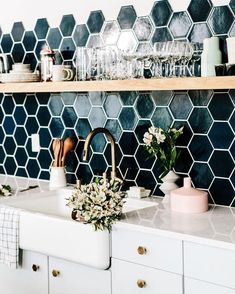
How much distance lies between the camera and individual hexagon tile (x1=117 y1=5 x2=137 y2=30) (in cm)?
329

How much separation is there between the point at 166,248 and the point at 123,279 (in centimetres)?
30

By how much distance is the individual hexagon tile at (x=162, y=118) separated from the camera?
3191mm

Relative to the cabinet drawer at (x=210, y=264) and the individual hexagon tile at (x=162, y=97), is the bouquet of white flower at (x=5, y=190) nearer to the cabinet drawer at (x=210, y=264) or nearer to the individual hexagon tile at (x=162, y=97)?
the individual hexagon tile at (x=162, y=97)

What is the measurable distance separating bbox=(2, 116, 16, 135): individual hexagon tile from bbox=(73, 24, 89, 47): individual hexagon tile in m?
0.81

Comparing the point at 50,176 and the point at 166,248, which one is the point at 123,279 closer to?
the point at 166,248

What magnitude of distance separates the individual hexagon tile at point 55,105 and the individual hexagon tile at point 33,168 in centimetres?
39

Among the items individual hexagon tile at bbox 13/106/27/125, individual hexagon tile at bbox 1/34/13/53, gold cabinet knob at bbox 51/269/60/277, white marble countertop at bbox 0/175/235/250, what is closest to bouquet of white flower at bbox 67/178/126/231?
white marble countertop at bbox 0/175/235/250

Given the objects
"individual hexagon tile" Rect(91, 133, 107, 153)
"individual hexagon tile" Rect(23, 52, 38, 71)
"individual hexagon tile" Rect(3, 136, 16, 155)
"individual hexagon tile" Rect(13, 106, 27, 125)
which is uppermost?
"individual hexagon tile" Rect(23, 52, 38, 71)

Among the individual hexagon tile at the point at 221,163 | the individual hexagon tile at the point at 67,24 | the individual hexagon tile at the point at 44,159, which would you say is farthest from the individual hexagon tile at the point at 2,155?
the individual hexagon tile at the point at 221,163

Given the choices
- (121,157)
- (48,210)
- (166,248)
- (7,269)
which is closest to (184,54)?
(121,157)

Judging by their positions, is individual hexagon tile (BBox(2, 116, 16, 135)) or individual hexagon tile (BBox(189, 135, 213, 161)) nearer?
individual hexagon tile (BBox(189, 135, 213, 161))

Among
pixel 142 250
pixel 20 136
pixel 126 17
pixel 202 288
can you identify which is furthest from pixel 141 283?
pixel 20 136

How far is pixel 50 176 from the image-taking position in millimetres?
3682

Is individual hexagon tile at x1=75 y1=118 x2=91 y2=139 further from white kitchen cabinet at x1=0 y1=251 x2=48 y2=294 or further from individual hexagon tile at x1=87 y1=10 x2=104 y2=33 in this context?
white kitchen cabinet at x1=0 y1=251 x2=48 y2=294
